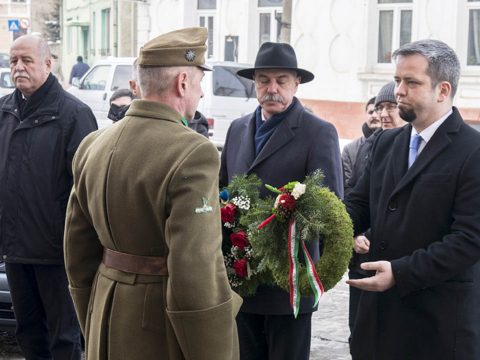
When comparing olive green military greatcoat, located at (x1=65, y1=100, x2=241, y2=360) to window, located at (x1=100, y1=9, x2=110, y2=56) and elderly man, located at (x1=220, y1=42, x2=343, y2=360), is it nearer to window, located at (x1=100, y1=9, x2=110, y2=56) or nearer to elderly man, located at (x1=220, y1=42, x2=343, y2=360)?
elderly man, located at (x1=220, y1=42, x2=343, y2=360)

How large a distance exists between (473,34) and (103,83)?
769 cm

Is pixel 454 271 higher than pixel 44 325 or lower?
higher

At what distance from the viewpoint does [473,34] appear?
1784 cm

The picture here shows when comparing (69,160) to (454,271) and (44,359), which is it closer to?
(44,359)

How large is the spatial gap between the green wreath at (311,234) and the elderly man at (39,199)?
173 centimetres

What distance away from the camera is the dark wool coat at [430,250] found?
147 inches

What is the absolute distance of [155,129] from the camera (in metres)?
3.44

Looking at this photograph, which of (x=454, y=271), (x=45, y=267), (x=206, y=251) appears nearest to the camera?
(x=206, y=251)

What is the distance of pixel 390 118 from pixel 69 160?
252 centimetres

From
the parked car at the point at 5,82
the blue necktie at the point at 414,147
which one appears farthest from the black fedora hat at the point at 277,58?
the parked car at the point at 5,82

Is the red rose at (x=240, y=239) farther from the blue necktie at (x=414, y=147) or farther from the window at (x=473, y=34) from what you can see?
the window at (x=473, y=34)

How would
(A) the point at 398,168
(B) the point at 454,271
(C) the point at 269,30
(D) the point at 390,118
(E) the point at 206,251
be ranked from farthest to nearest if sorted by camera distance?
(C) the point at 269,30 → (D) the point at 390,118 → (A) the point at 398,168 → (B) the point at 454,271 → (E) the point at 206,251

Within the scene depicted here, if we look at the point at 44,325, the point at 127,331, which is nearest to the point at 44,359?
the point at 44,325

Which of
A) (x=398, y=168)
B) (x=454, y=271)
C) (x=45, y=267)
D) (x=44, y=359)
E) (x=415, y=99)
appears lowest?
(x=44, y=359)
